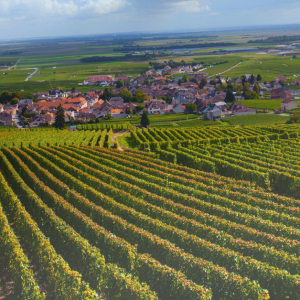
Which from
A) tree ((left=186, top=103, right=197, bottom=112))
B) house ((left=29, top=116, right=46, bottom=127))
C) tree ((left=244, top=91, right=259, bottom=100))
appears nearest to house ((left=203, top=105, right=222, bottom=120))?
tree ((left=186, top=103, right=197, bottom=112))

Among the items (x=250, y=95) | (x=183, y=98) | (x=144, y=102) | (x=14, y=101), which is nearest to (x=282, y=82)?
(x=250, y=95)

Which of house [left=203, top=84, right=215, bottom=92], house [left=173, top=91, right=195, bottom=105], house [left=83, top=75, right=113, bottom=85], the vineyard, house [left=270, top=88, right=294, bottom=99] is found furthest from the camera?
house [left=83, top=75, right=113, bottom=85]

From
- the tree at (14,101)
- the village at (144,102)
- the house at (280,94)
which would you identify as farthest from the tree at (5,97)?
the house at (280,94)

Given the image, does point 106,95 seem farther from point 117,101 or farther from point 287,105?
point 287,105

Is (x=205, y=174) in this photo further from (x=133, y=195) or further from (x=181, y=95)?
(x=181, y=95)

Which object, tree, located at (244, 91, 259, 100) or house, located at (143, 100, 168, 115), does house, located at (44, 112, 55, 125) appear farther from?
tree, located at (244, 91, 259, 100)
